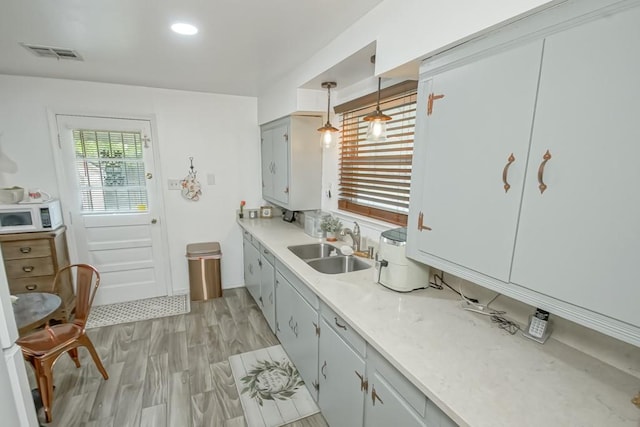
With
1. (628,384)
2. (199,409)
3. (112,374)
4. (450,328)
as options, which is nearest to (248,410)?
(199,409)

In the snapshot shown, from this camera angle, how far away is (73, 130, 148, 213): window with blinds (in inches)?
120

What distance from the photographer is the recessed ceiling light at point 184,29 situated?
5.60 ft

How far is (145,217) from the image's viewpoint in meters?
3.34

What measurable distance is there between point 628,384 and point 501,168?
81 centimetres

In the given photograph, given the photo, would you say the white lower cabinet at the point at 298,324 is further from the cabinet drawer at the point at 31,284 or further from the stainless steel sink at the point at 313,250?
the cabinet drawer at the point at 31,284

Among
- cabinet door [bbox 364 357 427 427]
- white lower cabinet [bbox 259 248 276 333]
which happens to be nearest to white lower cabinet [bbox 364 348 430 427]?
cabinet door [bbox 364 357 427 427]

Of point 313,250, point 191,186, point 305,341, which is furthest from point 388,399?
point 191,186

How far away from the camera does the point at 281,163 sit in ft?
10.0

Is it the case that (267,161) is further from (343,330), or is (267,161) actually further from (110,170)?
(343,330)

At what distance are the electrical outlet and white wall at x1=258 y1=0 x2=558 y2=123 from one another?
2205 mm

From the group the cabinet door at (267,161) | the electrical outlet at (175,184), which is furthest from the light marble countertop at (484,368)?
the electrical outlet at (175,184)

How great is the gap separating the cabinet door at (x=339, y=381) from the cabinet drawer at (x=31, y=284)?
276 centimetres

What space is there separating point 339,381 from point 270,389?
0.81m

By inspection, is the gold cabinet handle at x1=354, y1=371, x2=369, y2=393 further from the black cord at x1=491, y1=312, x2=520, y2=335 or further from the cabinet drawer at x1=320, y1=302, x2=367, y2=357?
the black cord at x1=491, y1=312, x2=520, y2=335
